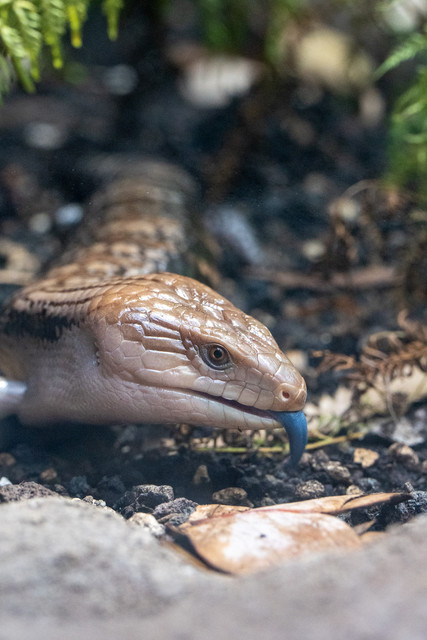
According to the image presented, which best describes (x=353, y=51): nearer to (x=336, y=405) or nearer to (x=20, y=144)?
(x=20, y=144)

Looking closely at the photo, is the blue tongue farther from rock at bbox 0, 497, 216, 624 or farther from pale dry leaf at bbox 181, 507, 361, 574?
rock at bbox 0, 497, 216, 624

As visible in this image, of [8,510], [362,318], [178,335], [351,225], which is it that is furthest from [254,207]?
[8,510]

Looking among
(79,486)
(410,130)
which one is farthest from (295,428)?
(410,130)

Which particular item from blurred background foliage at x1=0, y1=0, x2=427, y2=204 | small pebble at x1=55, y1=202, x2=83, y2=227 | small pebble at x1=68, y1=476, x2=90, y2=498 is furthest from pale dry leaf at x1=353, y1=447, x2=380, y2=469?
small pebble at x1=55, y1=202, x2=83, y2=227

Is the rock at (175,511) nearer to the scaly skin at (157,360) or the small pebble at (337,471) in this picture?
the scaly skin at (157,360)

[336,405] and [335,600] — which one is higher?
[335,600]

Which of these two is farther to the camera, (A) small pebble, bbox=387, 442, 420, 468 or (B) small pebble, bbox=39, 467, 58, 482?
(A) small pebble, bbox=387, 442, 420, 468

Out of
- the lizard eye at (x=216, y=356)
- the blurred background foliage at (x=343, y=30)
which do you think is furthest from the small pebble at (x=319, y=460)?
the blurred background foliage at (x=343, y=30)
